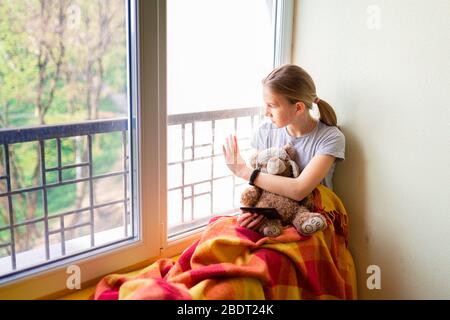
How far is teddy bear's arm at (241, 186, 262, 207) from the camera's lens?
1.36 meters

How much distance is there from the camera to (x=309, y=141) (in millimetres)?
1410

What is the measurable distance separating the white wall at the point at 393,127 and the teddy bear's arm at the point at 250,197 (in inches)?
13.4

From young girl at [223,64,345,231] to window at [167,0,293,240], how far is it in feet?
0.69

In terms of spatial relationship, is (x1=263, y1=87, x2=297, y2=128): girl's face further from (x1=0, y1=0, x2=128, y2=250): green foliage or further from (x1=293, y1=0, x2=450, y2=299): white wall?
(x1=0, y1=0, x2=128, y2=250): green foliage

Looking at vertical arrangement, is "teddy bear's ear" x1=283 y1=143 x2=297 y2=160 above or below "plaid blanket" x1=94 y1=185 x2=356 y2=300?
above

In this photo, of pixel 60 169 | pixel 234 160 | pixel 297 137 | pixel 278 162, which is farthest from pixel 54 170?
pixel 297 137

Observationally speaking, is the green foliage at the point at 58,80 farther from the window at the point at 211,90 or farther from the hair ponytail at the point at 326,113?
the hair ponytail at the point at 326,113

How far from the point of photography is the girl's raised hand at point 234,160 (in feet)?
4.54

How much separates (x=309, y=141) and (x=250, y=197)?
267 mm

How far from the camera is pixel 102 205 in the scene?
1.31 meters

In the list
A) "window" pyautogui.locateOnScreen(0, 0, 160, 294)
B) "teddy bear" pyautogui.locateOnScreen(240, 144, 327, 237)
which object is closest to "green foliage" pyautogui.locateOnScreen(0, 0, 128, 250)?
"window" pyautogui.locateOnScreen(0, 0, 160, 294)

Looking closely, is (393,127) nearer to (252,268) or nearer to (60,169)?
(252,268)

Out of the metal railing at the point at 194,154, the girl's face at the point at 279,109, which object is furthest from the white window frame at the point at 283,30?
the girl's face at the point at 279,109

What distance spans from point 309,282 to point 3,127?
2.96 ft
